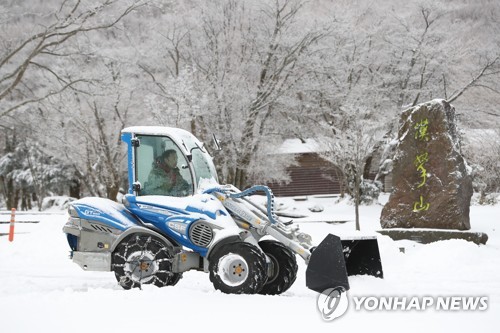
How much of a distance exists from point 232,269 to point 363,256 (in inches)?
69.4

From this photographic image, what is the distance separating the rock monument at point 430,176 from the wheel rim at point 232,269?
7612 mm

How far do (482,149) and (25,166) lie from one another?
32.4 metres

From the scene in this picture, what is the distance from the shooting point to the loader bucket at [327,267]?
5.91 meters

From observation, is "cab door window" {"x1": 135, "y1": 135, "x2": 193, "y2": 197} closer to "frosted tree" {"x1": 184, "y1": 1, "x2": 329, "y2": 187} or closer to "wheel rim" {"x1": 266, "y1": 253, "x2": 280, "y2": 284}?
"wheel rim" {"x1": 266, "y1": 253, "x2": 280, "y2": 284}

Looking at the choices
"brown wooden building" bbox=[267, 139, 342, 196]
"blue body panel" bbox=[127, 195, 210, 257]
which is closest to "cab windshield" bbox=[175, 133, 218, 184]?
"blue body panel" bbox=[127, 195, 210, 257]

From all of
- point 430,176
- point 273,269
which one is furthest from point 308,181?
point 273,269

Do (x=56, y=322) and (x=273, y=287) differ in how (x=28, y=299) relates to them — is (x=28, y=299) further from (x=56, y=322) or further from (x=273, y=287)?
(x=273, y=287)

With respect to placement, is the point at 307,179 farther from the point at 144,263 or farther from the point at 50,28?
the point at 144,263

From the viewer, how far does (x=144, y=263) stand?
269 inches

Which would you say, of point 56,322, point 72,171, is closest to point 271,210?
point 56,322

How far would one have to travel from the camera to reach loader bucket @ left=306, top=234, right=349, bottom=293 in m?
5.91

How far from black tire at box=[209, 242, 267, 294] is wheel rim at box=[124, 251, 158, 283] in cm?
87

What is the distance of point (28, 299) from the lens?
5863 millimetres

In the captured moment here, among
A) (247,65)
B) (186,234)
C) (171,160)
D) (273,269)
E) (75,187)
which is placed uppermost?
(247,65)
